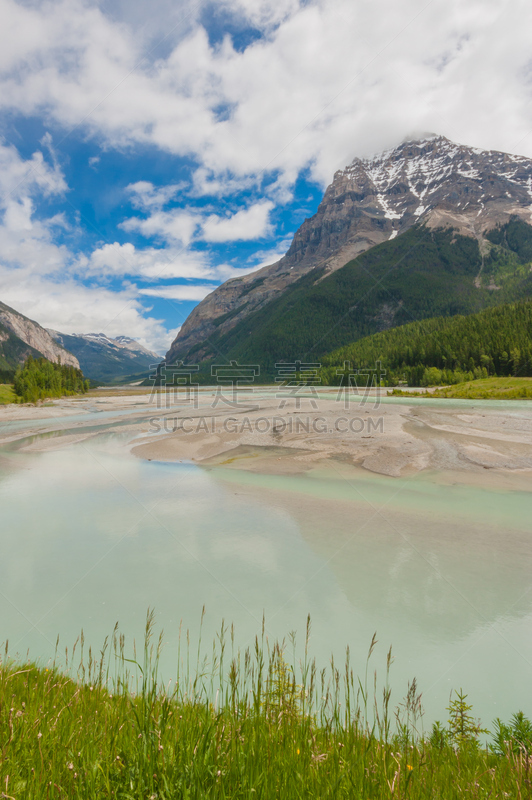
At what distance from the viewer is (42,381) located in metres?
77.1

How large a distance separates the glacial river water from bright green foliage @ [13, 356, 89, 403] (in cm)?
6432

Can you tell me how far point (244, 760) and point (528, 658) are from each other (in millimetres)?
6035

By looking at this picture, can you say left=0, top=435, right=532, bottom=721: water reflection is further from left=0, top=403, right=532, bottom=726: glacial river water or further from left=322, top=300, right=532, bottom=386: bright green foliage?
left=322, top=300, right=532, bottom=386: bright green foliage

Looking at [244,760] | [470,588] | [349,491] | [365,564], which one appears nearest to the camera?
[244,760]

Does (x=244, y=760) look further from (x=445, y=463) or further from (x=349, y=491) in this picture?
(x=445, y=463)

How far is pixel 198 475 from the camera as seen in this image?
17.3m

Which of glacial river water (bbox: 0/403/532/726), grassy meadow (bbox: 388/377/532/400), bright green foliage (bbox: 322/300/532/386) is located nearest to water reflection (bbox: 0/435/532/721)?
glacial river water (bbox: 0/403/532/726)

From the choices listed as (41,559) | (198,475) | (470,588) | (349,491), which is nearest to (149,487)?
(198,475)

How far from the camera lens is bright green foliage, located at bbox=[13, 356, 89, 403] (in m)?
69.7

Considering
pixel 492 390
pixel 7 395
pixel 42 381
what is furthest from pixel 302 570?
pixel 42 381

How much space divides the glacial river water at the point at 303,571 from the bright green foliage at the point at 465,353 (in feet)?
207

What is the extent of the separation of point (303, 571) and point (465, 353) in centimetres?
7797

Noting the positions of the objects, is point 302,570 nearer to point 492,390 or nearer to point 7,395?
point 492,390

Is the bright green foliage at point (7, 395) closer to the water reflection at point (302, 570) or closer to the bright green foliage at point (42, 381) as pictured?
the bright green foliage at point (42, 381)
